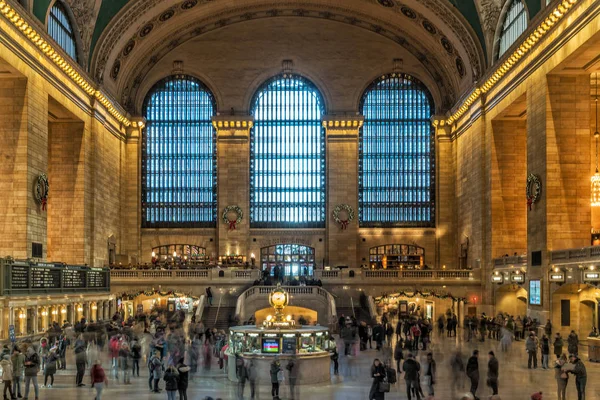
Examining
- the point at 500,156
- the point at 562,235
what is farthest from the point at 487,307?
the point at 562,235

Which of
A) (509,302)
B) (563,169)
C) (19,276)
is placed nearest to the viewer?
(19,276)

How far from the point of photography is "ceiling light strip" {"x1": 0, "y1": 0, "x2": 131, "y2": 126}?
32.4m

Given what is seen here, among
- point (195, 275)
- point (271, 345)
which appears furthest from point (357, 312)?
point (271, 345)

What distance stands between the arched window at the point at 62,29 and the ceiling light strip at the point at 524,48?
22.3 m

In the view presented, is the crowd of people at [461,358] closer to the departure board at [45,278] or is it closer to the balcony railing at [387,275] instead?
the balcony railing at [387,275]

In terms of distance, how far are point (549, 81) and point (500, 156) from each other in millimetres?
9629

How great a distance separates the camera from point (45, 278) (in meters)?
34.7

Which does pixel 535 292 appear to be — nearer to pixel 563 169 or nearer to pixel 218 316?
pixel 563 169

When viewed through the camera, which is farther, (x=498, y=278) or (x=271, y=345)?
(x=498, y=278)

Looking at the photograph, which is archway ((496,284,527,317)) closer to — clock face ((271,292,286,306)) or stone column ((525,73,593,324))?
stone column ((525,73,593,324))

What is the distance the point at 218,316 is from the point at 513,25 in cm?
2110

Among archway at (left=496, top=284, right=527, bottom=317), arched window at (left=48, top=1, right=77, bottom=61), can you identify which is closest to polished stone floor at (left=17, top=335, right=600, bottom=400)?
archway at (left=496, top=284, right=527, bottom=317)

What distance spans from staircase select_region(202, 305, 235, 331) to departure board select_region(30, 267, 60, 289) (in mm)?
8024

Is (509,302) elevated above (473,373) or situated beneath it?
elevated above
